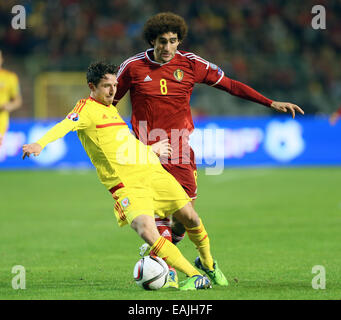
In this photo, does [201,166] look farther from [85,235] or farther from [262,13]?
[85,235]

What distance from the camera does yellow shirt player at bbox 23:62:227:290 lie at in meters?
5.57

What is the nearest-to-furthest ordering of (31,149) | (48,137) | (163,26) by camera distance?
1. (31,149)
2. (48,137)
3. (163,26)

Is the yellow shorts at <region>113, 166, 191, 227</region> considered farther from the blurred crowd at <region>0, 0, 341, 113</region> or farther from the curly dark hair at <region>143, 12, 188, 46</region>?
the blurred crowd at <region>0, 0, 341, 113</region>

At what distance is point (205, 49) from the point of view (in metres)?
22.5

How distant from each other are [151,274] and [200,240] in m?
0.80

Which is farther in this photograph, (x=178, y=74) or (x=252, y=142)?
(x=252, y=142)

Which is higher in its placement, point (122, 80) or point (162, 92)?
point (122, 80)

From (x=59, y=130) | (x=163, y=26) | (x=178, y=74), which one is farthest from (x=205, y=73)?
(x=59, y=130)

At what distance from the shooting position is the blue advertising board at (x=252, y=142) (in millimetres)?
18469

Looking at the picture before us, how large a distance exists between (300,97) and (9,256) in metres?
15.1

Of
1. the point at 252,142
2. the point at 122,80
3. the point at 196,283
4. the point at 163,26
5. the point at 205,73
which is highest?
the point at 252,142

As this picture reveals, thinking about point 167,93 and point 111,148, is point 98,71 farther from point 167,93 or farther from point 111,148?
point 167,93

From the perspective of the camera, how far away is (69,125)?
543cm

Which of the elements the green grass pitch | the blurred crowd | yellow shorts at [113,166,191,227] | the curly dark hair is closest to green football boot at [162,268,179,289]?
the green grass pitch
